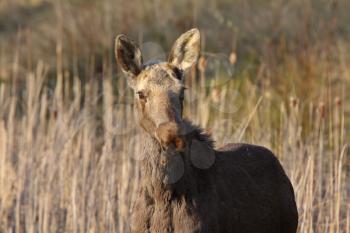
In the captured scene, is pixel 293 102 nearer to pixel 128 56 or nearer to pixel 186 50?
pixel 186 50

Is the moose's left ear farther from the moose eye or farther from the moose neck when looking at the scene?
the moose neck

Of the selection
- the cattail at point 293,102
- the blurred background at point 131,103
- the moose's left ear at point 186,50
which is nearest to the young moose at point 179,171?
the moose's left ear at point 186,50

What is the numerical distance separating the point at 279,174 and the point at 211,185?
32.5 inches

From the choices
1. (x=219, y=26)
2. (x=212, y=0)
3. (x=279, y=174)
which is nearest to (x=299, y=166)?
→ (x=279, y=174)

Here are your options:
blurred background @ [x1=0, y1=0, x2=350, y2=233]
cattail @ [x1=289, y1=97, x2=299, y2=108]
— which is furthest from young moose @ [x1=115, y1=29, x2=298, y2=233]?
cattail @ [x1=289, y1=97, x2=299, y2=108]

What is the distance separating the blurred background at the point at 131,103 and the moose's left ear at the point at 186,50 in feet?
3.11

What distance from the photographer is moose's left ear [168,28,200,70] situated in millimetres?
5184

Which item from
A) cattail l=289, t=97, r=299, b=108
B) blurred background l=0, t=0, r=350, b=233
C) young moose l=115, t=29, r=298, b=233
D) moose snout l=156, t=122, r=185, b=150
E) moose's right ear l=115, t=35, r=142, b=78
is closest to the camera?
moose snout l=156, t=122, r=185, b=150

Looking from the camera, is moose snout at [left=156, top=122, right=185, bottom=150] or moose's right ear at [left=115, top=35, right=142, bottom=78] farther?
moose's right ear at [left=115, top=35, right=142, bottom=78]

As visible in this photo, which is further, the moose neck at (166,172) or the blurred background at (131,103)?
the blurred background at (131,103)

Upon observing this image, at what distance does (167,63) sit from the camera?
5094 mm

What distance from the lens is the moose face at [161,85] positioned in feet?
15.0

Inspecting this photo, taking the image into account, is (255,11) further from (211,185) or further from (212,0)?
(211,185)

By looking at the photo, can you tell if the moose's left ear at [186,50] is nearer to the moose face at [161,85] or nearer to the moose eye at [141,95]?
the moose face at [161,85]
